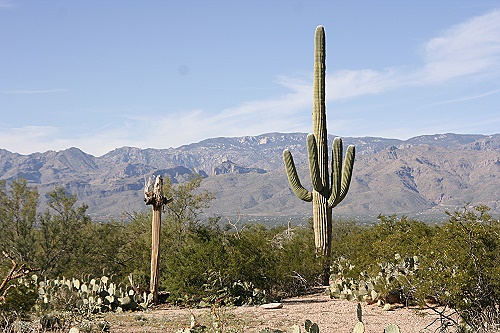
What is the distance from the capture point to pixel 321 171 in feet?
53.2

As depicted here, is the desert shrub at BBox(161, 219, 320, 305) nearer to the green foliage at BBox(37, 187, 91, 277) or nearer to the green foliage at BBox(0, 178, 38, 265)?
the green foliage at BBox(37, 187, 91, 277)

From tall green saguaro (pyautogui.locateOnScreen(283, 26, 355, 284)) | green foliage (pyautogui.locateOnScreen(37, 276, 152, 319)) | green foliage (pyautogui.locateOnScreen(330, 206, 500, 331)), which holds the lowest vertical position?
green foliage (pyautogui.locateOnScreen(37, 276, 152, 319))

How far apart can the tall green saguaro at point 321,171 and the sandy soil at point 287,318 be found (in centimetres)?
369

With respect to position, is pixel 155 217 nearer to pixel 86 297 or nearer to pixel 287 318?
pixel 86 297

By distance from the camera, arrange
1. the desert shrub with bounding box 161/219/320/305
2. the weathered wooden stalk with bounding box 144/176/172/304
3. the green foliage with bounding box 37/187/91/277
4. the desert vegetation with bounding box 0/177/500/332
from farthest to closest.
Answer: the green foliage with bounding box 37/187/91/277 < the weathered wooden stalk with bounding box 144/176/172/304 < the desert shrub with bounding box 161/219/320/305 < the desert vegetation with bounding box 0/177/500/332

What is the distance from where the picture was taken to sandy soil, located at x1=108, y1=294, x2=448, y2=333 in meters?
9.77

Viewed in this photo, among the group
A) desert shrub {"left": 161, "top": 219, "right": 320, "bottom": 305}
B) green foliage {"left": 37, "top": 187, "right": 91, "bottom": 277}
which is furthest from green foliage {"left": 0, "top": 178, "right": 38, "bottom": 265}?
desert shrub {"left": 161, "top": 219, "right": 320, "bottom": 305}

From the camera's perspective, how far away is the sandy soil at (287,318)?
9773 mm

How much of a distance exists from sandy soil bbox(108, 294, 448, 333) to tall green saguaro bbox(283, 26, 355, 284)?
3.69 metres

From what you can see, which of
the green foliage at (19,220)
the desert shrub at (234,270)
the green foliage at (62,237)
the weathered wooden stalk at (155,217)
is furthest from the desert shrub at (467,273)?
the green foliage at (19,220)

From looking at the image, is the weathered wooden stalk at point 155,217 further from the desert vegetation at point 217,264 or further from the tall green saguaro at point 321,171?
the tall green saguaro at point 321,171

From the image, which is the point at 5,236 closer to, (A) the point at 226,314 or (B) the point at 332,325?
(A) the point at 226,314

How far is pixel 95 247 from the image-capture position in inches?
840

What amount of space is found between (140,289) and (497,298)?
799 cm
